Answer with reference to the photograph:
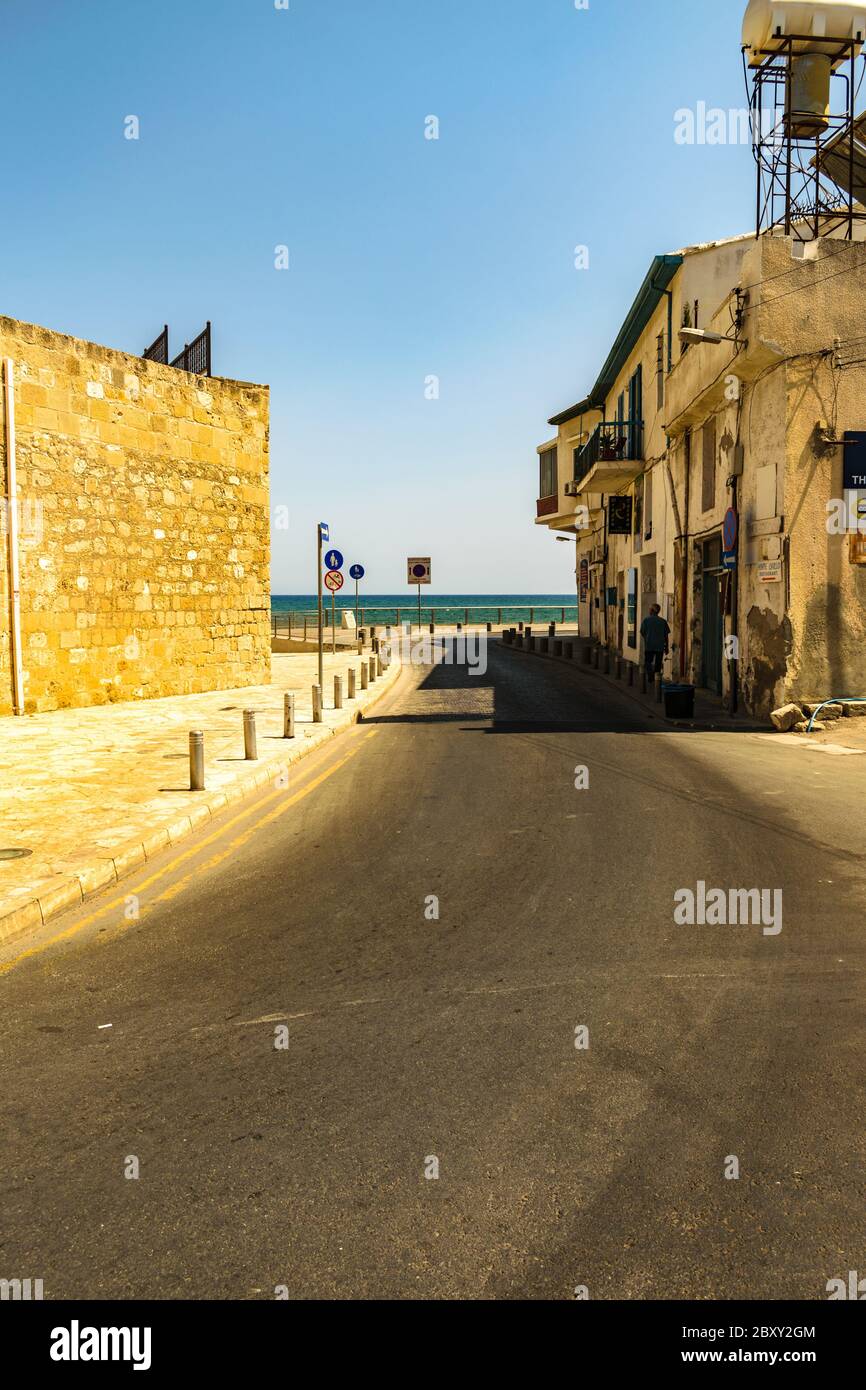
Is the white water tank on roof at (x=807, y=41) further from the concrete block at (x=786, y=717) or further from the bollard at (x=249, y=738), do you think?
the bollard at (x=249, y=738)

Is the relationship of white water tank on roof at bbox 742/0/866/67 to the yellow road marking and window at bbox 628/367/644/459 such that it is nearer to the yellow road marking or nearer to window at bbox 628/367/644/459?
window at bbox 628/367/644/459

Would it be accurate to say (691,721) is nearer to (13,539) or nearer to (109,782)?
(109,782)

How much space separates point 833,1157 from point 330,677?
22.1 meters

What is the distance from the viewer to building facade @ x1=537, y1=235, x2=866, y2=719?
1459 cm

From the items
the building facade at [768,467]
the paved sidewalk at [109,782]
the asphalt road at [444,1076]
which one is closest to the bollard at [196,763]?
the paved sidewalk at [109,782]

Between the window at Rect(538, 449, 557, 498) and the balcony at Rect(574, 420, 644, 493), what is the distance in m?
9.27

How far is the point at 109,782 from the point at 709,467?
14.2m

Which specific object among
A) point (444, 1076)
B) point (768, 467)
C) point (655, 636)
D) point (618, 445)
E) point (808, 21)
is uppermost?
point (808, 21)

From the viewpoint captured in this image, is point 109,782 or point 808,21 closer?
point 109,782

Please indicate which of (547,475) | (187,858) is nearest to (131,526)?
(187,858)

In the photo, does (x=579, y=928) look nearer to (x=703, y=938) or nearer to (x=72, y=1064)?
(x=703, y=938)

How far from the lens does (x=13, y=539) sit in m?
16.0

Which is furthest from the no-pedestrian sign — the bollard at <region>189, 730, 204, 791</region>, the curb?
the bollard at <region>189, 730, 204, 791</region>

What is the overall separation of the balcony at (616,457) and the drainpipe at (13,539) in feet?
51.0
